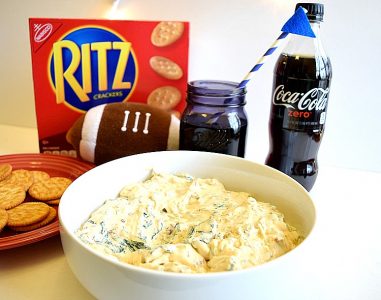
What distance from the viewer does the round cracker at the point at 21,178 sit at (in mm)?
740

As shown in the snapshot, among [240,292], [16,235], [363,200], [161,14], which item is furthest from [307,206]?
[161,14]

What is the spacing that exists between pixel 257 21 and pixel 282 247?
57cm

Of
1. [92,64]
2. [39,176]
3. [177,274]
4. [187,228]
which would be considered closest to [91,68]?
[92,64]

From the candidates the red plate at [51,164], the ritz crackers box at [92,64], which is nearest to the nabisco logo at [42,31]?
the ritz crackers box at [92,64]

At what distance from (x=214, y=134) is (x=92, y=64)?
354mm

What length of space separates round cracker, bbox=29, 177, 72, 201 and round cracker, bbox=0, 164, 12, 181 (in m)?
0.07

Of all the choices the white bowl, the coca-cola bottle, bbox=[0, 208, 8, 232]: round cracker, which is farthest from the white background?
bbox=[0, 208, 8, 232]: round cracker

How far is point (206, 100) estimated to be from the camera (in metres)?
0.72

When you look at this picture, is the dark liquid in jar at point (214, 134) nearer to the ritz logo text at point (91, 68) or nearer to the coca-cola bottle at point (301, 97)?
the coca-cola bottle at point (301, 97)

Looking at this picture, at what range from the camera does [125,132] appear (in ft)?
2.62

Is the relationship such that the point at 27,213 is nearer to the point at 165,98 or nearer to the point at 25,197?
the point at 25,197

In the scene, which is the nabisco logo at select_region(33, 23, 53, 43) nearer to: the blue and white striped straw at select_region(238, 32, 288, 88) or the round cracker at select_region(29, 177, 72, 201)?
the round cracker at select_region(29, 177, 72, 201)

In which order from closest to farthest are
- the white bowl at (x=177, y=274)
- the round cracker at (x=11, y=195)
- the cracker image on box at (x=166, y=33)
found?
1. the white bowl at (x=177, y=274)
2. the round cracker at (x=11, y=195)
3. the cracker image on box at (x=166, y=33)

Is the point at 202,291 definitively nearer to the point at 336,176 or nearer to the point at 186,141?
the point at 186,141
